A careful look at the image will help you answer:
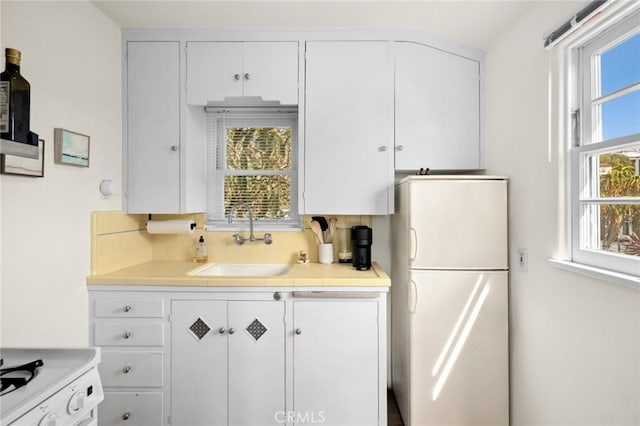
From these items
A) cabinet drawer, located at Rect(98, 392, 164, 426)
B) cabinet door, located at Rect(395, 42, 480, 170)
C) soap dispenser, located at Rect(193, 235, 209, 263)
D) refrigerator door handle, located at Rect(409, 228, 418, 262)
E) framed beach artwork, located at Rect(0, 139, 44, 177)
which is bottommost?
cabinet drawer, located at Rect(98, 392, 164, 426)

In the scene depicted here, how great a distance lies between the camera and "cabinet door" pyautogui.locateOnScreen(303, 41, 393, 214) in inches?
82.5

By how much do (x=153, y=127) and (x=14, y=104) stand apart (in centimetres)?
105

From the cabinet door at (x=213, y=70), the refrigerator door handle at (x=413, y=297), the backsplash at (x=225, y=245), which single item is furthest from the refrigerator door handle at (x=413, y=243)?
the cabinet door at (x=213, y=70)

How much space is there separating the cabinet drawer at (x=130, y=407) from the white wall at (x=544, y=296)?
80.8 inches

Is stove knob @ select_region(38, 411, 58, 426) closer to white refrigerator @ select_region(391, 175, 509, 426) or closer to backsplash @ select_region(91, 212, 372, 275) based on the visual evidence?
backsplash @ select_region(91, 212, 372, 275)

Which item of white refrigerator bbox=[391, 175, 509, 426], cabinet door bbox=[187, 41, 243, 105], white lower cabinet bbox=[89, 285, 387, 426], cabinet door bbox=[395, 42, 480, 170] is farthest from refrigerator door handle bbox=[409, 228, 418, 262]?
cabinet door bbox=[187, 41, 243, 105]

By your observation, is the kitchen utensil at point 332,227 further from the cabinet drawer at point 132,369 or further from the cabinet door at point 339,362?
the cabinet drawer at point 132,369

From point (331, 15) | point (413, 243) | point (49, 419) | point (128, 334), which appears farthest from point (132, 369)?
point (331, 15)

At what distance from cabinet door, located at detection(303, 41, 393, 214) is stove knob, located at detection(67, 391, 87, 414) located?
1461 mm

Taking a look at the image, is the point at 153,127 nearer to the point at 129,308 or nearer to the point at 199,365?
the point at 129,308

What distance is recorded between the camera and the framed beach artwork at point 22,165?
1.33m

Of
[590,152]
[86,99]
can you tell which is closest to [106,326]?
[86,99]

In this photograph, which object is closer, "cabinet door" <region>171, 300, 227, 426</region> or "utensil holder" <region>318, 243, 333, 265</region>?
"cabinet door" <region>171, 300, 227, 426</region>

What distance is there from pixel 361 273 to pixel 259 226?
92cm
